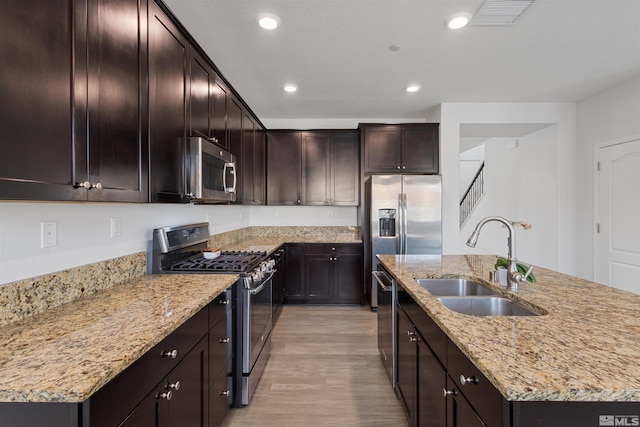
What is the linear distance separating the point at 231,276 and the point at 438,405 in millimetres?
1373

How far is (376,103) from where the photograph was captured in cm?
410

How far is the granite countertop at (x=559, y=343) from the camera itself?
76cm

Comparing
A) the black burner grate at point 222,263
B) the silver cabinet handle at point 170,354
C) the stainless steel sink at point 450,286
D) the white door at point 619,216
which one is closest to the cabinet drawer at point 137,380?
the silver cabinet handle at point 170,354

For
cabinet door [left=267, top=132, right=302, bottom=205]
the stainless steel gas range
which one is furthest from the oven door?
cabinet door [left=267, top=132, right=302, bottom=205]

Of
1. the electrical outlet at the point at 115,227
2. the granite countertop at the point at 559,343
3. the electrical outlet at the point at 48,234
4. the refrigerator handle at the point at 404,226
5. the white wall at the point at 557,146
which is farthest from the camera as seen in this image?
the white wall at the point at 557,146

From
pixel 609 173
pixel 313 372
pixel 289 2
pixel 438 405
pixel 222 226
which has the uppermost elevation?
pixel 289 2

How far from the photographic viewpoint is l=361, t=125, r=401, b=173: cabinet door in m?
4.38

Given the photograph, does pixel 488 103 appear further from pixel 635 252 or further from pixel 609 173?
pixel 635 252

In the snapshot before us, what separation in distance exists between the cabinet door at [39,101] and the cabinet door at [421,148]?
384 cm

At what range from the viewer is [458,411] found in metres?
1.14

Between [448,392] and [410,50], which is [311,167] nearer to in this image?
[410,50]

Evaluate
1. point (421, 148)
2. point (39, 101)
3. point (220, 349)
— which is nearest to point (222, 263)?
point (220, 349)

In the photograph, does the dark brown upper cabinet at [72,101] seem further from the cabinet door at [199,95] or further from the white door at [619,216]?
the white door at [619,216]

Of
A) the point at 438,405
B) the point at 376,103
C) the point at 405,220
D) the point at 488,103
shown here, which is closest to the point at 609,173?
the point at 488,103
